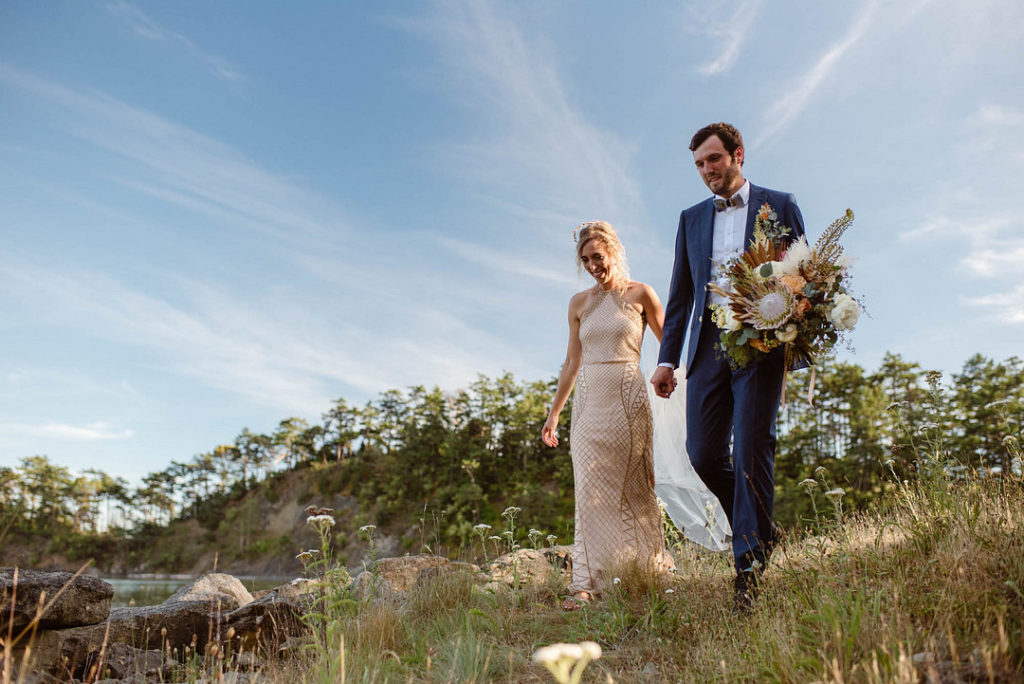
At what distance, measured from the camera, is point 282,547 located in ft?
124

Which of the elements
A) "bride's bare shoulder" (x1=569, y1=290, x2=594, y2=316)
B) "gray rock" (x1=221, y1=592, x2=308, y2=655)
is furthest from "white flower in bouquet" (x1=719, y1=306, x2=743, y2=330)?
"gray rock" (x1=221, y1=592, x2=308, y2=655)

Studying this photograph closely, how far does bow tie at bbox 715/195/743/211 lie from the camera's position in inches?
146

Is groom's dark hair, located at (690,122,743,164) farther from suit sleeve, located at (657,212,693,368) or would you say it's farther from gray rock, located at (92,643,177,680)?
gray rock, located at (92,643,177,680)

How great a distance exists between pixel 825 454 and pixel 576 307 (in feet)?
52.9

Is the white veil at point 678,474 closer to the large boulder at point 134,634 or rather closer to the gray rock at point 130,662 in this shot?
the large boulder at point 134,634

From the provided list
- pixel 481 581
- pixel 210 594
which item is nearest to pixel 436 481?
→ pixel 210 594

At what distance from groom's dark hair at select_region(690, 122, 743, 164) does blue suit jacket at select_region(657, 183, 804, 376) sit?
0.24 m

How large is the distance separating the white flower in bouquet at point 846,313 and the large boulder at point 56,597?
4505mm

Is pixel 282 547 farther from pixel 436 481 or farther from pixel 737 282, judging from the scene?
pixel 737 282

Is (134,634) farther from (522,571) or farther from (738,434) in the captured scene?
(738,434)

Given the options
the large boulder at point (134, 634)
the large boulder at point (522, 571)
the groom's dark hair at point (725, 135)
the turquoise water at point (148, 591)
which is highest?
the groom's dark hair at point (725, 135)

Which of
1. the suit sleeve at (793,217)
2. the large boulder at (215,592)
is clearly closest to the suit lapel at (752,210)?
the suit sleeve at (793,217)

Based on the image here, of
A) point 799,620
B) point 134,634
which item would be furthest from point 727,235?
point 134,634

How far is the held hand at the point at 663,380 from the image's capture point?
389 cm
